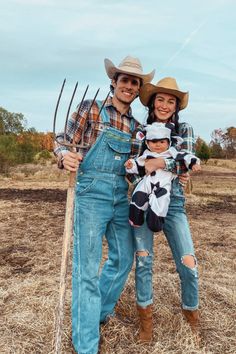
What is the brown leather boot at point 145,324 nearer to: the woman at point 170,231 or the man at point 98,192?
the woman at point 170,231

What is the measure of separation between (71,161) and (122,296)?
1.80 m

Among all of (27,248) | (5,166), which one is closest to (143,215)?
(27,248)

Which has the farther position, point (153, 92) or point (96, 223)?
point (153, 92)

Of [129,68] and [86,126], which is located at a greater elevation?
[129,68]

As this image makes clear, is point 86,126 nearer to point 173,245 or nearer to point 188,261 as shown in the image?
point 173,245

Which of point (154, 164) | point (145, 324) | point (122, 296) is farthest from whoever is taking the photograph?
point (122, 296)

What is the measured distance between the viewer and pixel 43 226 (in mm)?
8109

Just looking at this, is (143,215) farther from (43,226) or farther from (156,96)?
(43,226)

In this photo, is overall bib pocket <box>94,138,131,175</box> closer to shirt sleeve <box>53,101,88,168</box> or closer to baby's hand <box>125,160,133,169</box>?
baby's hand <box>125,160,133,169</box>

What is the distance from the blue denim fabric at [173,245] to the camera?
319 centimetres

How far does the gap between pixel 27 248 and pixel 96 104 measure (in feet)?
12.6

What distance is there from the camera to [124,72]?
3.19 m

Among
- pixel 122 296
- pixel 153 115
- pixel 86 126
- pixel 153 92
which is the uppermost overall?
pixel 153 92

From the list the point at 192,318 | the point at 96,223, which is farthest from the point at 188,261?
the point at 96,223
